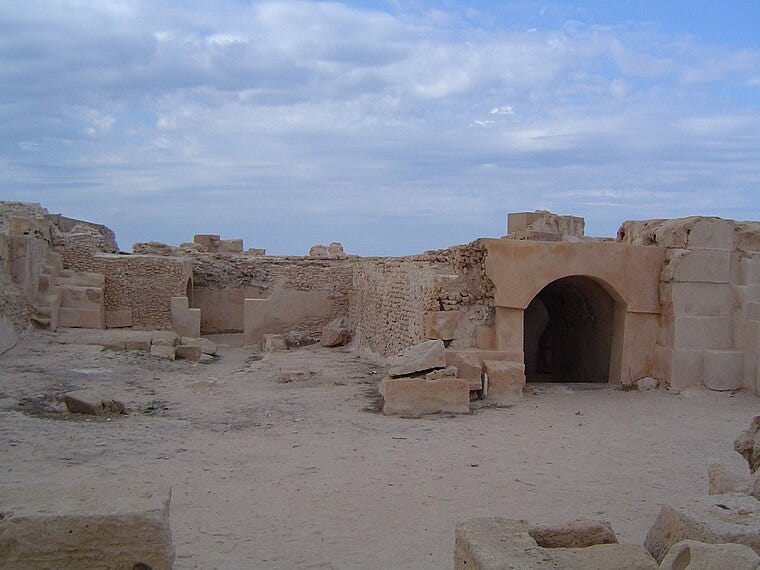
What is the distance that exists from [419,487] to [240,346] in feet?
38.1

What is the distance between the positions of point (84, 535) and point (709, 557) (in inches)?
113

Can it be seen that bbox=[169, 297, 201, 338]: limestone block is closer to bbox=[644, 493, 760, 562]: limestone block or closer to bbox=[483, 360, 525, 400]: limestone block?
bbox=[483, 360, 525, 400]: limestone block

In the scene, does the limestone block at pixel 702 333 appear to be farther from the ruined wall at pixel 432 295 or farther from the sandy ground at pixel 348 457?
the ruined wall at pixel 432 295

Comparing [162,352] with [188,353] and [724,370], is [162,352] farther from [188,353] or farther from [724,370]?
[724,370]

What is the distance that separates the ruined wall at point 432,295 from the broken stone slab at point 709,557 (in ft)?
22.4

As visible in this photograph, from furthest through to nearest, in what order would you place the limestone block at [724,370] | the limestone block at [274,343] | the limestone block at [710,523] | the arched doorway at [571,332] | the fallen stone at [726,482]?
the limestone block at [274,343] → the arched doorway at [571,332] → the limestone block at [724,370] → the fallen stone at [726,482] → the limestone block at [710,523]

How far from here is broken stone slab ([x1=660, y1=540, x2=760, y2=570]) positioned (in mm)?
3090

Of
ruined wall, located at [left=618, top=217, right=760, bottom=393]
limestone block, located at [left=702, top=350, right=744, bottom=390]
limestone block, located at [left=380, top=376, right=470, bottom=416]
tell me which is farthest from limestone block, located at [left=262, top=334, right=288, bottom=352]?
limestone block, located at [left=702, top=350, right=744, bottom=390]

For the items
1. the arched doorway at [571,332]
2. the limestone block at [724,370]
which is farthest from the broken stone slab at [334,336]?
the limestone block at [724,370]

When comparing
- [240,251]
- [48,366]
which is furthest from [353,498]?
[240,251]

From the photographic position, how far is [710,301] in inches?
402

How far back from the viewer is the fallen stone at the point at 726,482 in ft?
14.5

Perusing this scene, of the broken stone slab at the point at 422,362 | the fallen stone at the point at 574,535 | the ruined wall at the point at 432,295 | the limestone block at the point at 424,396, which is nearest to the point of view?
the fallen stone at the point at 574,535

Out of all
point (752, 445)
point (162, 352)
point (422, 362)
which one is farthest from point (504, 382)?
point (162, 352)
